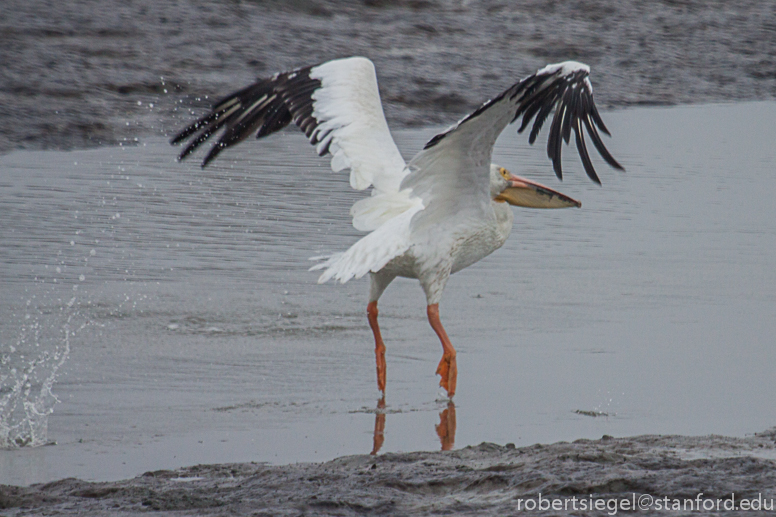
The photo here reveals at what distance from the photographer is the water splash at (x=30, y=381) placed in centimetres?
447

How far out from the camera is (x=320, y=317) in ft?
20.8

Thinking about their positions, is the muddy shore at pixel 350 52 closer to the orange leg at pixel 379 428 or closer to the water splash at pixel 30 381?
the water splash at pixel 30 381

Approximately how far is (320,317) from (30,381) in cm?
173

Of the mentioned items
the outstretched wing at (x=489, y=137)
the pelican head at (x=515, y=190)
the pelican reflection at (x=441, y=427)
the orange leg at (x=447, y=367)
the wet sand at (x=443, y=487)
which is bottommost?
→ the pelican reflection at (x=441, y=427)

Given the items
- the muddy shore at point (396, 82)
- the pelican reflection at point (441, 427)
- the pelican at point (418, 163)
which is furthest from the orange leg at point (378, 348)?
the muddy shore at point (396, 82)

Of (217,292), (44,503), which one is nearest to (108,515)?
(44,503)

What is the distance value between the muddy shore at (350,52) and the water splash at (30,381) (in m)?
4.35

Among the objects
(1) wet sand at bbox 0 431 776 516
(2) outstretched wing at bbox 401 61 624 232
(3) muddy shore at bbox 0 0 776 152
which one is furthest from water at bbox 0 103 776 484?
(3) muddy shore at bbox 0 0 776 152

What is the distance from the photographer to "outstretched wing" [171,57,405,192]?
602 centimetres

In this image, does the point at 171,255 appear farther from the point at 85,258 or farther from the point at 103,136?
the point at 103,136

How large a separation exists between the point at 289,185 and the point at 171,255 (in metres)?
1.92

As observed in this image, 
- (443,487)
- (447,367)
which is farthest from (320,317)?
(443,487)

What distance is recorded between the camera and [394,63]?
13.2 m

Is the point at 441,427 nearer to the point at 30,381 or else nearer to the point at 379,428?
the point at 379,428
